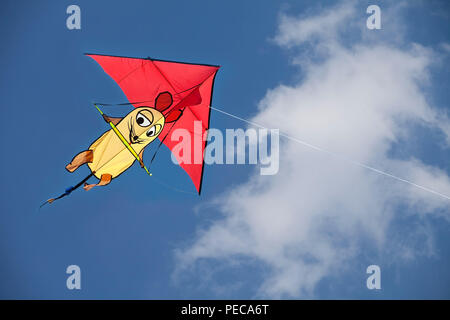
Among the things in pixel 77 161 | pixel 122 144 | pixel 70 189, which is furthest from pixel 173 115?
pixel 70 189

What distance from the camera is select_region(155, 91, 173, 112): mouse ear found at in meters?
8.57

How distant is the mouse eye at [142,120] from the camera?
838cm

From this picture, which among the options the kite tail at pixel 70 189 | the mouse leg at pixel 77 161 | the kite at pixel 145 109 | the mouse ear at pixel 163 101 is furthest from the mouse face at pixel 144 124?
the kite tail at pixel 70 189

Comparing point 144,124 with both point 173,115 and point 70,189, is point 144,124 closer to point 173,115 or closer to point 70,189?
point 173,115

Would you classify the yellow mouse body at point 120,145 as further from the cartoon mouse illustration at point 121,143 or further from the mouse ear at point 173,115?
the mouse ear at point 173,115

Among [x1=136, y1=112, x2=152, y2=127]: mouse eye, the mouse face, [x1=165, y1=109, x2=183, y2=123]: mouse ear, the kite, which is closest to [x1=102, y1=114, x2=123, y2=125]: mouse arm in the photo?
the kite

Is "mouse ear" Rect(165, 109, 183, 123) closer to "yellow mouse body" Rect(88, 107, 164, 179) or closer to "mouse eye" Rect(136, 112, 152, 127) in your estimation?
"yellow mouse body" Rect(88, 107, 164, 179)

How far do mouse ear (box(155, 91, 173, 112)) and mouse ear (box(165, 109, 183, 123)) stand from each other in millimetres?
186

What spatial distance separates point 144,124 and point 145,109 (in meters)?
0.29

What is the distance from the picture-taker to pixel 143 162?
8352 millimetres
